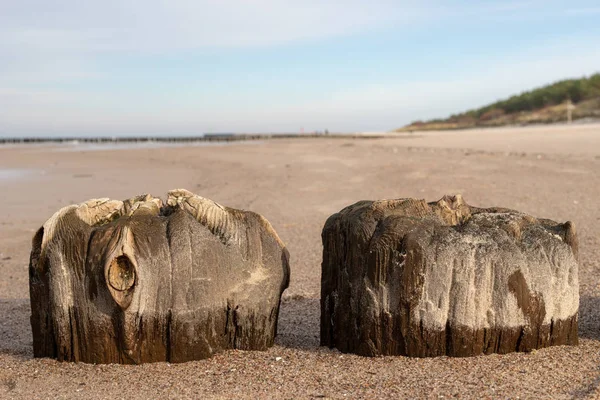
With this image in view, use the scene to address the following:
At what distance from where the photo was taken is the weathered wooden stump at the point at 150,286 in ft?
13.5

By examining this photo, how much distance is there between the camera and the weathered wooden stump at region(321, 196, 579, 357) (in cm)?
414

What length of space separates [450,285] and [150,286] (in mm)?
1788

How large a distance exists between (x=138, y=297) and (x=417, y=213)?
186cm

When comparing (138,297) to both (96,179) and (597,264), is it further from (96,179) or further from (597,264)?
(96,179)

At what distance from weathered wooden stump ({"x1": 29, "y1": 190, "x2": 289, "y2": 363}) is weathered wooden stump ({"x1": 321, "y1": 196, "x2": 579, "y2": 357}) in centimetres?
57

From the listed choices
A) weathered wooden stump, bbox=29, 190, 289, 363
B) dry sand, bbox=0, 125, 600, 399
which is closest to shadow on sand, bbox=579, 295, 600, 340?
dry sand, bbox=0, 125, 600, 399

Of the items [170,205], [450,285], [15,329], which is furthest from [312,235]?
[450,285]

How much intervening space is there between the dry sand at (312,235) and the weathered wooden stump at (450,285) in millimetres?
119

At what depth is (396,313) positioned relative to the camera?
4.18 m

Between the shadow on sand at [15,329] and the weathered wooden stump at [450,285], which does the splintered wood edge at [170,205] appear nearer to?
the weathered wooden stump at [450,285]

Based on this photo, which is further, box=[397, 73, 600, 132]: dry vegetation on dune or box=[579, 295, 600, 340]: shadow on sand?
box=[397, 73, 600, 132]: dry vegetation on dune

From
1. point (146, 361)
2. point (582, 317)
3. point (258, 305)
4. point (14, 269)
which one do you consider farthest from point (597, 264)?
point (14, 269)

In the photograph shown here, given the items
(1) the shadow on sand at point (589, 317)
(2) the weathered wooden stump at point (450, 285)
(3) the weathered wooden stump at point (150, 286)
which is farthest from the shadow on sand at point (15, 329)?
(1) the shadow on sand at point (589, 317)

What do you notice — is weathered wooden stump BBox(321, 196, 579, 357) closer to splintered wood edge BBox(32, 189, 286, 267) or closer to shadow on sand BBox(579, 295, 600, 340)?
shadow on sand BBox(579, 295, 600, 340)
